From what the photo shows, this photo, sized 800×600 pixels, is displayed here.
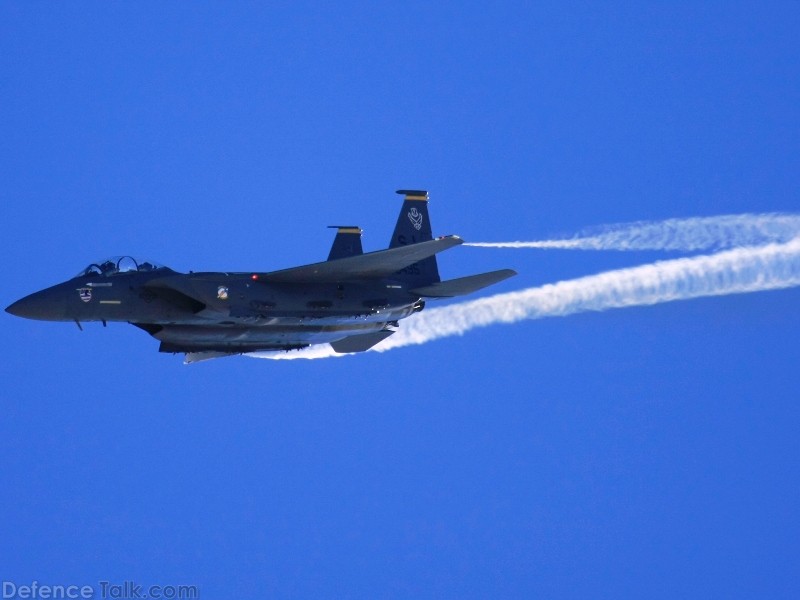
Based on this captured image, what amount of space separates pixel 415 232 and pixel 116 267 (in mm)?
8807

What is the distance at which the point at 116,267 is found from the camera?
3819cm

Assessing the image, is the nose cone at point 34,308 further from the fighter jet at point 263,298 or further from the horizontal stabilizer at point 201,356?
the horizontal stabilizer at point 201,356

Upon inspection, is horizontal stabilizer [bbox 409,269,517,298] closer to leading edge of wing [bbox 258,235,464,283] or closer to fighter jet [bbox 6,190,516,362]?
fighter jet [bbox 6,190,516,362]

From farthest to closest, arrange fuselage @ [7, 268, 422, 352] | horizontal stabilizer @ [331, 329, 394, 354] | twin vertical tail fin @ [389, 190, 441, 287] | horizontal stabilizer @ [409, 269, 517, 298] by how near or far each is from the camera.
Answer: horizontal stabilizer @ [331, 329, 394, 354] → twin vertical tail fin @ [389, 190, 441, 287] → horizontal stabilizer @ [409, 269, 517, 298] → fuselage @ [7, 268, 422, 352]

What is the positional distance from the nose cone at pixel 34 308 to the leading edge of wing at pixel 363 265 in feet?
16.7

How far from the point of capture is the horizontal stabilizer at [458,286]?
40.4m

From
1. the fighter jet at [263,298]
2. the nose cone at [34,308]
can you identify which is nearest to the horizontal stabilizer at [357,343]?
the fighter jet at [263,298]

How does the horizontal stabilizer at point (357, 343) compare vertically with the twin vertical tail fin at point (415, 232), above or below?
below

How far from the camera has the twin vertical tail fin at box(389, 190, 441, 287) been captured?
42.0 metres

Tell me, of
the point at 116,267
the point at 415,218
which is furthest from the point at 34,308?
the point at 415,218

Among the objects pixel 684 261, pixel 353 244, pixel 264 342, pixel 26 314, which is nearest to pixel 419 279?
pixel 353 244

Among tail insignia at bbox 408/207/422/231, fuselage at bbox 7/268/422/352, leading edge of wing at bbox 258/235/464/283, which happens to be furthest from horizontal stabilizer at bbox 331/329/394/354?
leading edge of wing at bbox 258/235/464/283

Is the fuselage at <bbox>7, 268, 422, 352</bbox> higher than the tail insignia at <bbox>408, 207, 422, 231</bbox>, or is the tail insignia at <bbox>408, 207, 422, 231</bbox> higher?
the tail insignia at <bbox>408, 207, 422, 231</bbox>

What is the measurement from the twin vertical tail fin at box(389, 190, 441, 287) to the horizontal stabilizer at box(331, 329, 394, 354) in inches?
74.8
